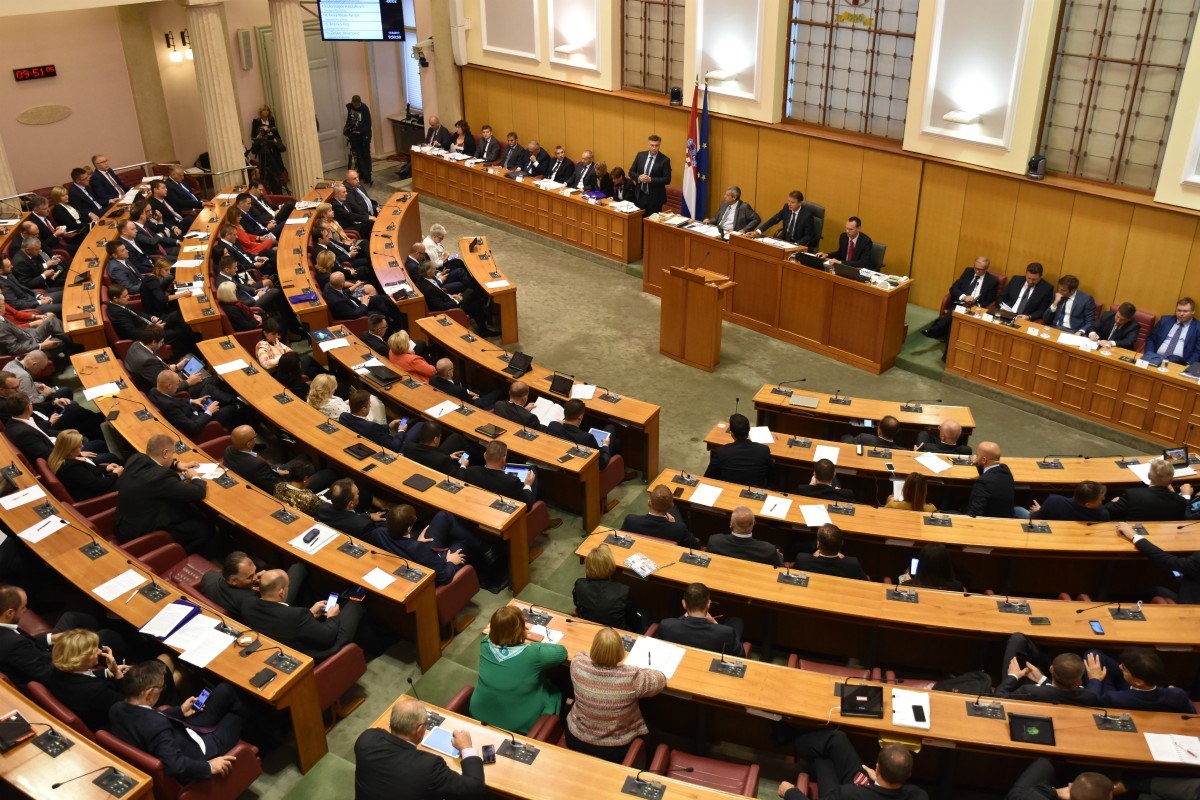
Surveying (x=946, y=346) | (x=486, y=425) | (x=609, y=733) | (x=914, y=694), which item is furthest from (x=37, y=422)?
(x=946, y=346)

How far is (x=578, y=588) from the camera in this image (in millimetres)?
6566

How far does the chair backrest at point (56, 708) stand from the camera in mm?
5520

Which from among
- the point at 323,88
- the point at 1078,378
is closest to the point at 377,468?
the point at 1078,378

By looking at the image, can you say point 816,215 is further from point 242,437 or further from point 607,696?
point 607,696

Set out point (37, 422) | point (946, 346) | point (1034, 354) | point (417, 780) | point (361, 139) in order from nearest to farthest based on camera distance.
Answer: point (417, 780) → point (37, 422) → point (1034, 354) → point (946, 346) → point (361, 139)

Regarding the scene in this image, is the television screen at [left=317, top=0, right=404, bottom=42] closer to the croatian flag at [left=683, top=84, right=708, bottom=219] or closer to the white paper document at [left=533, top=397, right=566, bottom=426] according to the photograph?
the croatian flag at [left=683, top=84, right=708, bottom=219]

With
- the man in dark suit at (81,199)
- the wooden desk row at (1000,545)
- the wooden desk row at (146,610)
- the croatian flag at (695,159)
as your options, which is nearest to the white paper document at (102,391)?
the wooden desk row at (146,610)

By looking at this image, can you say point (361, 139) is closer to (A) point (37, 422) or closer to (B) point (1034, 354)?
(A) point (37, 422)

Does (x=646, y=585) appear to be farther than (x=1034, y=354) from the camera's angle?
No

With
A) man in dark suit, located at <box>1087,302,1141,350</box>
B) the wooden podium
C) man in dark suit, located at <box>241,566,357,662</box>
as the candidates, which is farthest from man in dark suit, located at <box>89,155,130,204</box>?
man in dark suit, located at <box>1087,302,1141,350</box>

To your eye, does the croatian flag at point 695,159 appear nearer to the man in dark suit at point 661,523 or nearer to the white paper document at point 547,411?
the white paper document at point 547,411

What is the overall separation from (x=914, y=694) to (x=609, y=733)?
1782 millimetres

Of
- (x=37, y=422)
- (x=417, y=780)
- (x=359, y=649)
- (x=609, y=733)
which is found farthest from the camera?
(x=37, y=422)

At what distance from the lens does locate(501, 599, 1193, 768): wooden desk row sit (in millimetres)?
5301
